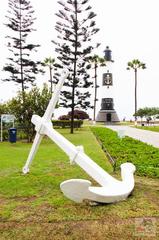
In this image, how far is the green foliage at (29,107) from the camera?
65.5 feet

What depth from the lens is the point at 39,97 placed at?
66.4 ft

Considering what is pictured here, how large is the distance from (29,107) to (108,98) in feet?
113

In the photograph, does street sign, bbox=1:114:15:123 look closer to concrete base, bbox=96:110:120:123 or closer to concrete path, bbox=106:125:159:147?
concrete path, bbox=106:125:159:147

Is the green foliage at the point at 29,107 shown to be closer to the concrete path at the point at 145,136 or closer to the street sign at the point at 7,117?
the street sign at the point at 7,117

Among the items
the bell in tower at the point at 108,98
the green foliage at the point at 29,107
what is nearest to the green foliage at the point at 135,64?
the bell in tower at the point at 108,98

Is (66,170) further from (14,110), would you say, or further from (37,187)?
(14,110)

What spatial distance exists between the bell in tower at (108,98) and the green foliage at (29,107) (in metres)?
33.1

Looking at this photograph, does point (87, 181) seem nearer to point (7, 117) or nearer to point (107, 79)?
point (7, 117)

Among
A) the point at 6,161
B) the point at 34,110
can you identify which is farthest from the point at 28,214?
the point at 34,110

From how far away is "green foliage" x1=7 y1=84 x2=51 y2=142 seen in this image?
1997 cm

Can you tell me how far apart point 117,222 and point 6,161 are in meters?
7.15

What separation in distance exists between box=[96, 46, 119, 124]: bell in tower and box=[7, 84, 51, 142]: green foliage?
3310 centimetres

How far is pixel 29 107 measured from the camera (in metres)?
19.9

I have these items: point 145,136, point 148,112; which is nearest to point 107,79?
point 148,112
